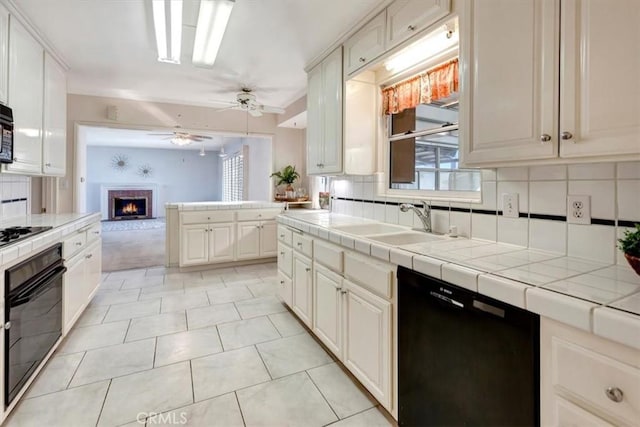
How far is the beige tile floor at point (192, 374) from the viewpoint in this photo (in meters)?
1.63

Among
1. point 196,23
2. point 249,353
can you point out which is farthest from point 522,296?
point 196,23

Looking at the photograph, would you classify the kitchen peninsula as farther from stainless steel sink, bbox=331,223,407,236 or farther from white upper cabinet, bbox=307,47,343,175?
stainless steel sink, bbox=331,223,407,236

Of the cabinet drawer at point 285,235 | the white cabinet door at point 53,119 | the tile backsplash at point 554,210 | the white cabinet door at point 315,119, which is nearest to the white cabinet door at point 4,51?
the white cabinet door at point 53,119

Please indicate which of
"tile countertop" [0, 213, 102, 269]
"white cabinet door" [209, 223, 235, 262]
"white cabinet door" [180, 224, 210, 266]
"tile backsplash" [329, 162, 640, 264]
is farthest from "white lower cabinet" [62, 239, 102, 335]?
"tile backsplash" [329, 162, 640, 264]

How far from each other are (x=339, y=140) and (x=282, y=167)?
2743mm

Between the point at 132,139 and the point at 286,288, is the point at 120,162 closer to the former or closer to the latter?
the point at 132,139

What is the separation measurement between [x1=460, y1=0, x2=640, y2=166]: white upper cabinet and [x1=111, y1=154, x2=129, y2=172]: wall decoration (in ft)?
37.3

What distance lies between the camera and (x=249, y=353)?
2.24m

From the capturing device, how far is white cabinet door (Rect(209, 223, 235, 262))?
439 centimetres

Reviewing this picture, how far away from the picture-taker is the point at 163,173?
426 inches

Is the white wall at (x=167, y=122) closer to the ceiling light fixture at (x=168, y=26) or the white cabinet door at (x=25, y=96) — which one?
the white cabinet door at (x=25, y=96)

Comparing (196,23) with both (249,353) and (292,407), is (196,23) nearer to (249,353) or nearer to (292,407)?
(249,353)

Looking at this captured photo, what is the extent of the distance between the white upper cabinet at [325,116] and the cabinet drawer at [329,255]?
30.7 inches

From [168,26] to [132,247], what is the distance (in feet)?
16.0
